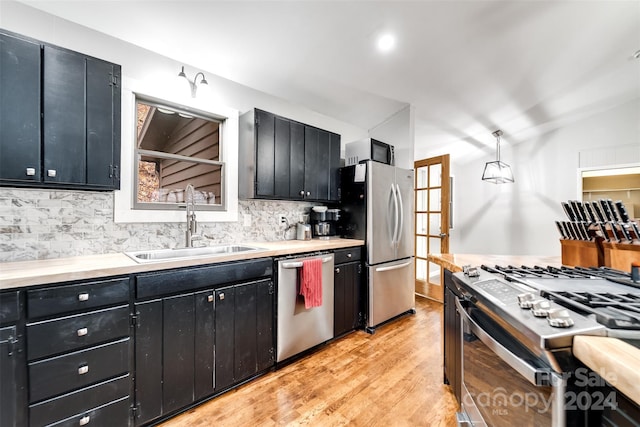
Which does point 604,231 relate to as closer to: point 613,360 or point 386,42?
point 613,360

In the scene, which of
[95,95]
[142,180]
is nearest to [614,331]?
[95,95]

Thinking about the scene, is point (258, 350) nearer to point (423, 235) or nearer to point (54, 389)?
point (54, 389)

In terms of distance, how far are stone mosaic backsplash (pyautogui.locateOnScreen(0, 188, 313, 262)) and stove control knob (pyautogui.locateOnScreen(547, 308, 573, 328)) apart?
240cm

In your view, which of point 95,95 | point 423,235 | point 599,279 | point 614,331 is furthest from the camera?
point 423,235

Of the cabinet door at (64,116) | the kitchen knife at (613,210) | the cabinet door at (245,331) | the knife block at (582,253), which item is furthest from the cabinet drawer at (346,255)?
the cabinet door at (64,116)

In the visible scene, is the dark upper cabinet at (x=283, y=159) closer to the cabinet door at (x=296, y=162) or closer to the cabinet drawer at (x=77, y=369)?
the cabinet door at (x=296, y=162)

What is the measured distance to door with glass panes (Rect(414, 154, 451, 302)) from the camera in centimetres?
374

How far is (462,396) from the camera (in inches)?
57.0

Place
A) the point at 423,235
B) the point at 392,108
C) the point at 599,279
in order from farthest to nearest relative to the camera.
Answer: the point at 423,235 → the point at 392,108 → the point at 599,279

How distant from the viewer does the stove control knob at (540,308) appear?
2.67 ft

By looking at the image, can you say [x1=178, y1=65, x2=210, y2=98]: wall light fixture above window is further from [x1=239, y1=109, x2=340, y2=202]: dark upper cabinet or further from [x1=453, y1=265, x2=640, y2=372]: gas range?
[x1=453, y1=265, x2=640, y2=372]: gas range

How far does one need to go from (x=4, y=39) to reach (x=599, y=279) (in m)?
3.10

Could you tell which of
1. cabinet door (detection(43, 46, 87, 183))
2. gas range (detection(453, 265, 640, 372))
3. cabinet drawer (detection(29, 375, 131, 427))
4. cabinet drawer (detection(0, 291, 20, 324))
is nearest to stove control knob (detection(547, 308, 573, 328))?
gas range (detection(453, 265, 640, 372))

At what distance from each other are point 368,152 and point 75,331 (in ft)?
9.51
